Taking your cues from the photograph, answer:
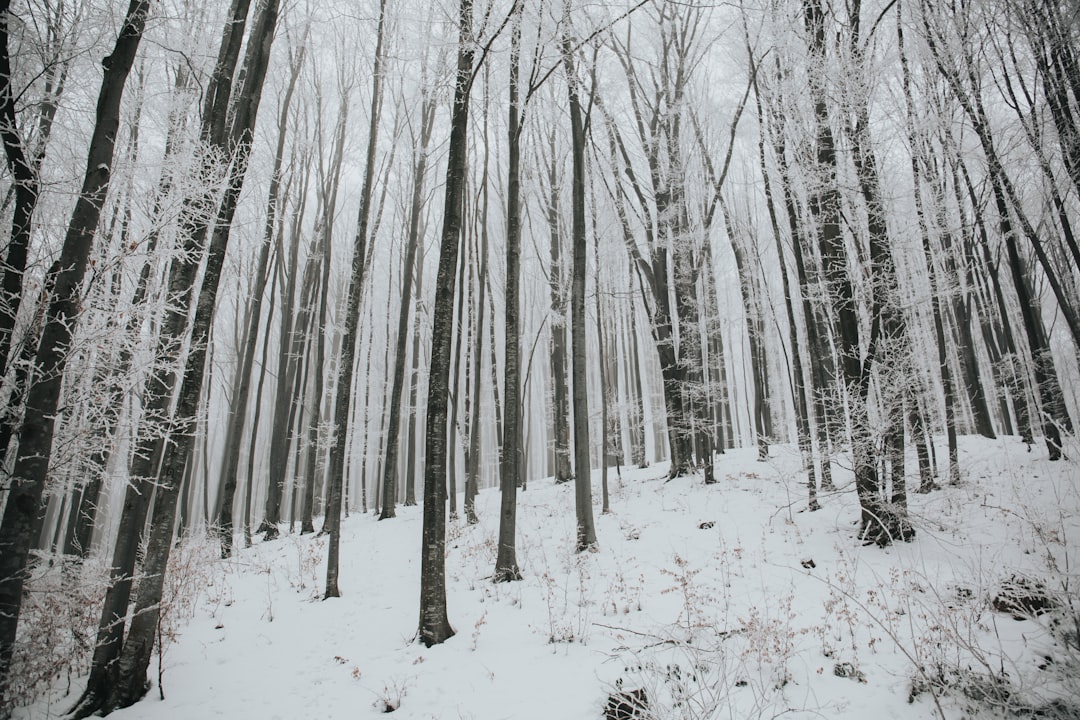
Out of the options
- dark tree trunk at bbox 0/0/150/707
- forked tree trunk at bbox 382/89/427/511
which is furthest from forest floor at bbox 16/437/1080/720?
forked tree trunk at bbox 382/89/427/511

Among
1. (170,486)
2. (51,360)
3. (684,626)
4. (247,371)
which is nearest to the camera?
(51,360)

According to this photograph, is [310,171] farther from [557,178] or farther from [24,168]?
[24,168]

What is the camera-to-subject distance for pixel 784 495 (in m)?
10.1

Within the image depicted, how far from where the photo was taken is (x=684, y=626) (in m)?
4.68

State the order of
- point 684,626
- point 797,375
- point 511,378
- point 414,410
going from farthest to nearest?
point 414,410 → point 797,375 → point 511,378 → point 684,626

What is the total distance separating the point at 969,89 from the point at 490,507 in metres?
14.4

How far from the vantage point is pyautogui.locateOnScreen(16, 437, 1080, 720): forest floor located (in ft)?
11.3

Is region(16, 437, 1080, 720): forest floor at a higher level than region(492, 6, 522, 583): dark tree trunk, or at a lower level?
lower

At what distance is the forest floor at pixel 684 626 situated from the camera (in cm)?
345

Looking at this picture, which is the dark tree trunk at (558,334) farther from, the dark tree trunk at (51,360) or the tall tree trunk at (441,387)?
the dark tree trunk at (51,360)

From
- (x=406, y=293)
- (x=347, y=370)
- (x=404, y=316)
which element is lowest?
(x=347, y=370)

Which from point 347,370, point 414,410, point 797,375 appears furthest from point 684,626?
point 414,410

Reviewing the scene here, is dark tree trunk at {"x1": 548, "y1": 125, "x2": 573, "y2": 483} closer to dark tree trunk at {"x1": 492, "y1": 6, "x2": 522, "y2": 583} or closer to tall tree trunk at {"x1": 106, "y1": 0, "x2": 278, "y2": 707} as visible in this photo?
dark tree trunk at {"x1": 492, "y1": 6, "x2": 522, "y2": 583}

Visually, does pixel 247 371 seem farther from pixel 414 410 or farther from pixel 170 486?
pixel 170 486
